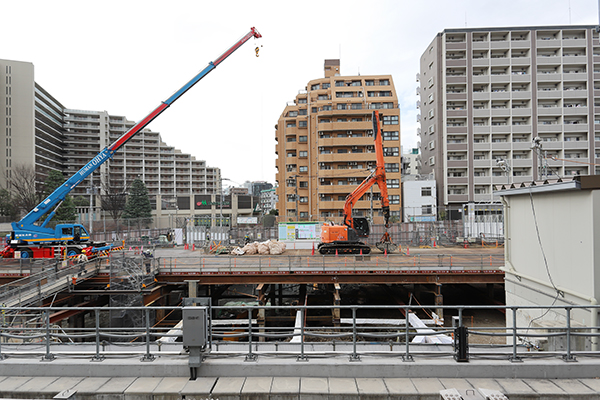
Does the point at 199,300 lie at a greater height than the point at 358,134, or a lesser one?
lesser

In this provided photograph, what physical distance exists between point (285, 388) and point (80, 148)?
94895 mm

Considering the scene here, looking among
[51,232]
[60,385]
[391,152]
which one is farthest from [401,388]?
[391,152]

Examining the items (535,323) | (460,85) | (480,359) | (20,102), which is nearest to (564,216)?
(535,323)

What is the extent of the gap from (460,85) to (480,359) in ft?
173

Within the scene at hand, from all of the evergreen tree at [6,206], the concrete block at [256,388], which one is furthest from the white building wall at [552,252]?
the evergreen tree at [6,206]

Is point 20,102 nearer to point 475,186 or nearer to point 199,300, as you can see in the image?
point 199,300

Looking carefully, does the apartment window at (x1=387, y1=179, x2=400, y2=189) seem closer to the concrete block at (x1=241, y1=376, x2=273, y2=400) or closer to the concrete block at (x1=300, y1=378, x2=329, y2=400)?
the concrete block at (x1=300, y1=378, x2=329, y2=400)

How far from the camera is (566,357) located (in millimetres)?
5648

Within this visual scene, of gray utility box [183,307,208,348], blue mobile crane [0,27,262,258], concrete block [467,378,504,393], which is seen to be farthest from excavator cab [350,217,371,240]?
gray utility box [183,307,208,348]

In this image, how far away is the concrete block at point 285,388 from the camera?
512cm

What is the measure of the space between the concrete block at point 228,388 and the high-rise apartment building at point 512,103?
4939 cm

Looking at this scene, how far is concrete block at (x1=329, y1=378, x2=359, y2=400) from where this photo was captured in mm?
5039

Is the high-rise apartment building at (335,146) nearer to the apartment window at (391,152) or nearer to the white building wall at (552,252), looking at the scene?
the apartment window at (391,152)

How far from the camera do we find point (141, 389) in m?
5.28
